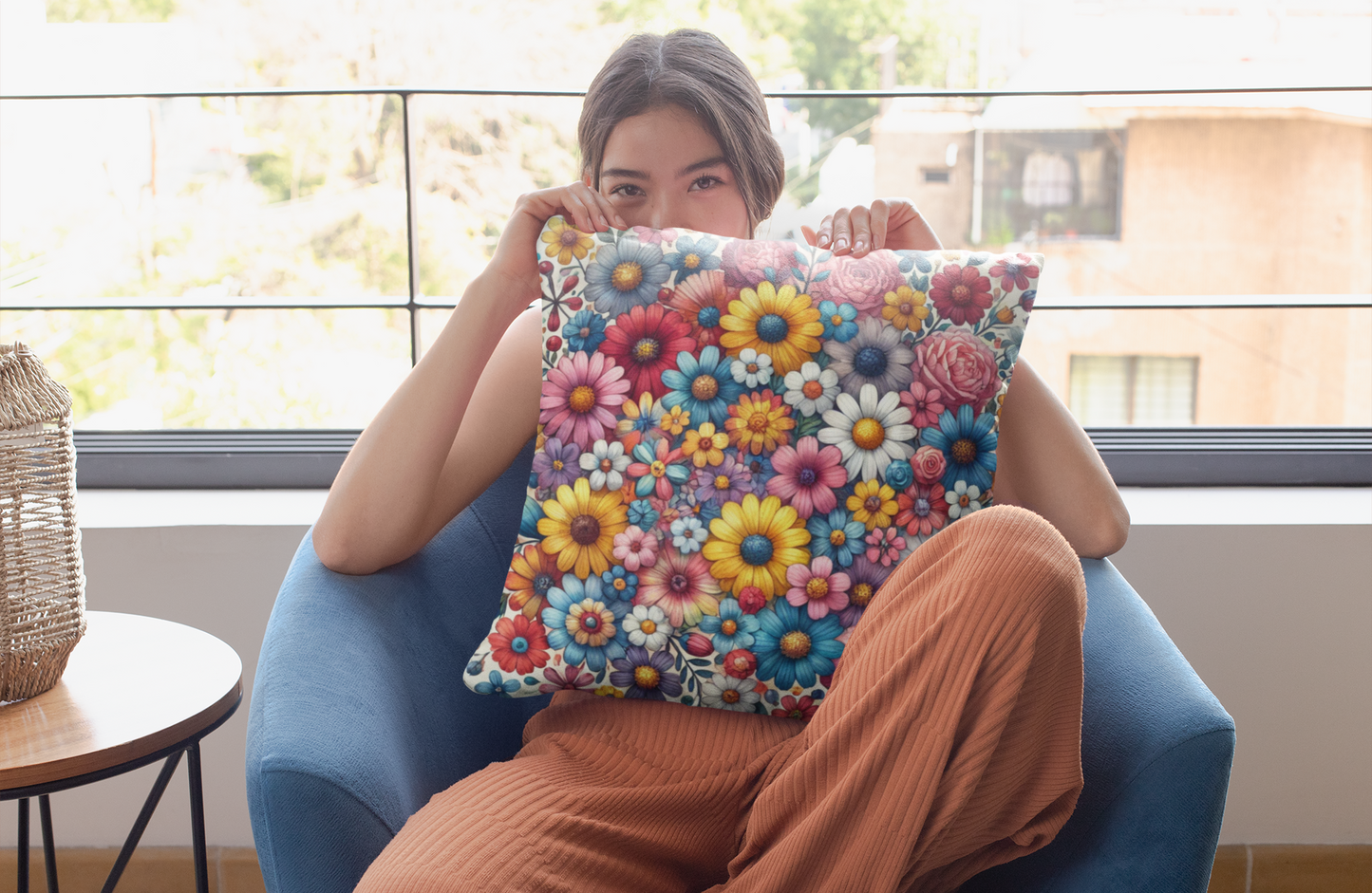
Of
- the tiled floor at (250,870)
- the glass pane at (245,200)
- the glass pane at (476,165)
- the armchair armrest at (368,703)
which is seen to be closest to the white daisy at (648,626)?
the armchair armrest at (368,703)

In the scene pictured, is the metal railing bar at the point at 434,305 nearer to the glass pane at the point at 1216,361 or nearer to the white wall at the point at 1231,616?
the white wall at the point at 1231,616

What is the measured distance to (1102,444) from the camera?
5.85 ft

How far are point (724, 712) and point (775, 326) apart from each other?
391 mm

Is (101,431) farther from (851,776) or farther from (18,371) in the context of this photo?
(851,776)

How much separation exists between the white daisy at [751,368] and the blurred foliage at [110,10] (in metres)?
15.9

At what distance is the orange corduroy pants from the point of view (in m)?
0.77

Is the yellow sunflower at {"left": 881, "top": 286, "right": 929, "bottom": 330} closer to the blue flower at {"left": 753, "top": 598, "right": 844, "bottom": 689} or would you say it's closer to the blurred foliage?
the blue flower at {"left": 753, "top": 598, "right": 844, "bottom": 689}

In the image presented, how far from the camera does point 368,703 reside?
93cm

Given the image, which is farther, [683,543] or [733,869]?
[683,543]

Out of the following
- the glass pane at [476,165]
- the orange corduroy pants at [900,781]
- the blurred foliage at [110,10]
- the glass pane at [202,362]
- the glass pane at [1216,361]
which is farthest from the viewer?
the glass pane at [1216,361]

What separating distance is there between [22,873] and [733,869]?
882mm

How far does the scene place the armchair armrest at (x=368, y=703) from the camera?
837 millimetres

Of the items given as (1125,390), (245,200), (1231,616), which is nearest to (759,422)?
(1231,616)

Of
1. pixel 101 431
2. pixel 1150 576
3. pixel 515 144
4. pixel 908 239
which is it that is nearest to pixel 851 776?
pixel 908 239
